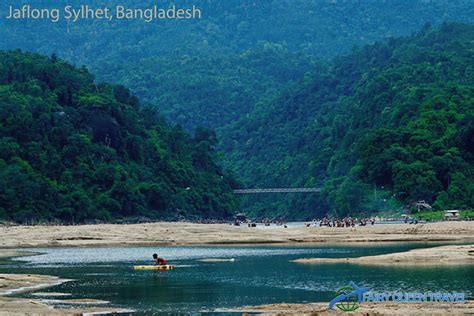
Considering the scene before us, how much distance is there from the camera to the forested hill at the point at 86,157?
13312 centimetres

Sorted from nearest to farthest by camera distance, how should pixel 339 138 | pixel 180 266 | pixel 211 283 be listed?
pixel 211 283 → pixel 180 266 → pixel 339 138

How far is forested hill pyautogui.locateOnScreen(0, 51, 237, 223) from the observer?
133125mm

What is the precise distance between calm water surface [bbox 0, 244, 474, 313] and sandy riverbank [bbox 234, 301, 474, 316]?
257cm

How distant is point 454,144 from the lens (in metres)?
143

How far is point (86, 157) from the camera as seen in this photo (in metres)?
148

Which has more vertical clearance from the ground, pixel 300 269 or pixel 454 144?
pixel 454 144

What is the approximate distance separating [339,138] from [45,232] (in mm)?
107708

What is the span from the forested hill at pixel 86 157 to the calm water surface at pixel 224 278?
58.4 meters

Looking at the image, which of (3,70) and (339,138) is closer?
(3,70)

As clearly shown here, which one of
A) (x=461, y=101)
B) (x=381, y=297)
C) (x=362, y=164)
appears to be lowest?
(x=381, y=297)

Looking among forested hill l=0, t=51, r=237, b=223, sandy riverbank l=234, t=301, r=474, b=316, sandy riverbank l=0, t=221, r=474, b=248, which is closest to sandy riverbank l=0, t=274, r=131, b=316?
sandy riverbank l=234, t=301, r=474, b=316

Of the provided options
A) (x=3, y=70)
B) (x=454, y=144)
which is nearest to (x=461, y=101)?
(x=454, y=144)

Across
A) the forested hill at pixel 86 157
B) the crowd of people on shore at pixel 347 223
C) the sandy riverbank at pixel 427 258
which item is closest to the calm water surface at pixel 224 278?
the sandy riverbank at pixel 427 258

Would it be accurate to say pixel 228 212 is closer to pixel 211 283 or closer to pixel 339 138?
pixel 339 138
